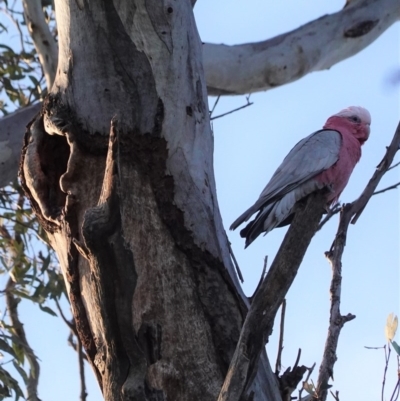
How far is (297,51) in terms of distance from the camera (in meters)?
3.30

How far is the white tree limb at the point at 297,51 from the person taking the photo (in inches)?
125

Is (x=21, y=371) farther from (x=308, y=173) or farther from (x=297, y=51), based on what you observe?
(x=297, y=51)

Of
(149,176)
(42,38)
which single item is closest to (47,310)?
(42,38)

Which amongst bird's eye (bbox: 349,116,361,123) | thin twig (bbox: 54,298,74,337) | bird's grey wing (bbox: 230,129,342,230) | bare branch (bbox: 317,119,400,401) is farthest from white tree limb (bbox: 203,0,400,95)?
bare branch (bbox: 317,119,400,401)

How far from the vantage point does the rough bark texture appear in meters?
1.63

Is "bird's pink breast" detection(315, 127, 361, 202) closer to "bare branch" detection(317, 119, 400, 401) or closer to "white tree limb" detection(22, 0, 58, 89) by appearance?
"bare branch" detection(317, 119, 400, 401)

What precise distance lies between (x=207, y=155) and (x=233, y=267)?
0.28 metres

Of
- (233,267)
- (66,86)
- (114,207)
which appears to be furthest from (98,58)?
(114,207)

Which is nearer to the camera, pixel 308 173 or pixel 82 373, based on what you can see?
pixel 308 173

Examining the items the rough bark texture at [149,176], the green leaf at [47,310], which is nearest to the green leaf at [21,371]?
the green leaf at [47,310]

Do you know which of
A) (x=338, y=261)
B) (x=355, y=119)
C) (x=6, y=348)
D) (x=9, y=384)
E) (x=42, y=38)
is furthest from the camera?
(x=6, y=348)

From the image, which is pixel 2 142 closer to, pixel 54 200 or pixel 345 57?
A: pixel 54 200

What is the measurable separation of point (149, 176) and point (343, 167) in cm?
100

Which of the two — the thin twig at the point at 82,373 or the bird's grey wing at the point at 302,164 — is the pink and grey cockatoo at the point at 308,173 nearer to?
the bird's grey wing at the point at 302,164
